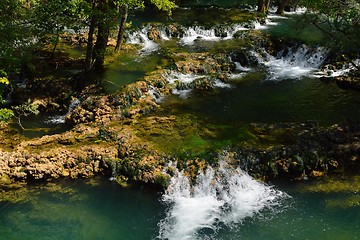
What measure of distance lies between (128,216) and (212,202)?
8.84 feet

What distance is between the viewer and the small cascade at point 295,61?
2102 cm

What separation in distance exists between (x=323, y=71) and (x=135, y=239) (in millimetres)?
15951

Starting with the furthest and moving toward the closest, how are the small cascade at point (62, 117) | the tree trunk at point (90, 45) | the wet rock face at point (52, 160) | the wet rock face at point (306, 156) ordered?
the tree trunk at point (90, 45) < the small cascade at point (62, 117) < the wet rock face at point (306, 156) < the wet rock face at point (52, 160)

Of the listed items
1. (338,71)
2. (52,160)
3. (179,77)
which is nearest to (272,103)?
(179,77)

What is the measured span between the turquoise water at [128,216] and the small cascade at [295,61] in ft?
35.7

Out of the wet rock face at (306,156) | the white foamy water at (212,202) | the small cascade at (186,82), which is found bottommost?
the white foamy water at (212,202)

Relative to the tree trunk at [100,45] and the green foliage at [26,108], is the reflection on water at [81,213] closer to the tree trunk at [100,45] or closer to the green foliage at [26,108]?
the green foliage at [26,108]

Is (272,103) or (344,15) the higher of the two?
(344,15)

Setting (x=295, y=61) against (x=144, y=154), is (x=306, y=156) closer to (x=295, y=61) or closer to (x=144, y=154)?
(x=144, y=154)

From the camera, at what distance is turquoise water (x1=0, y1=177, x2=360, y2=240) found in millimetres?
10055

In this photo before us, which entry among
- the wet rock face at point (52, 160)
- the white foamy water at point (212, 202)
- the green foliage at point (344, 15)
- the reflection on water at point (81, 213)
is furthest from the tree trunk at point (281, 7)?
the reflection on water at point (81, 213)

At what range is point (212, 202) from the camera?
11352 millimetres

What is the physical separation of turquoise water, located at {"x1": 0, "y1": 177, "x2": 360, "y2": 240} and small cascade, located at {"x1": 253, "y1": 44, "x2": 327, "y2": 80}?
35.7ft

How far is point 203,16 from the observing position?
1180 inches
